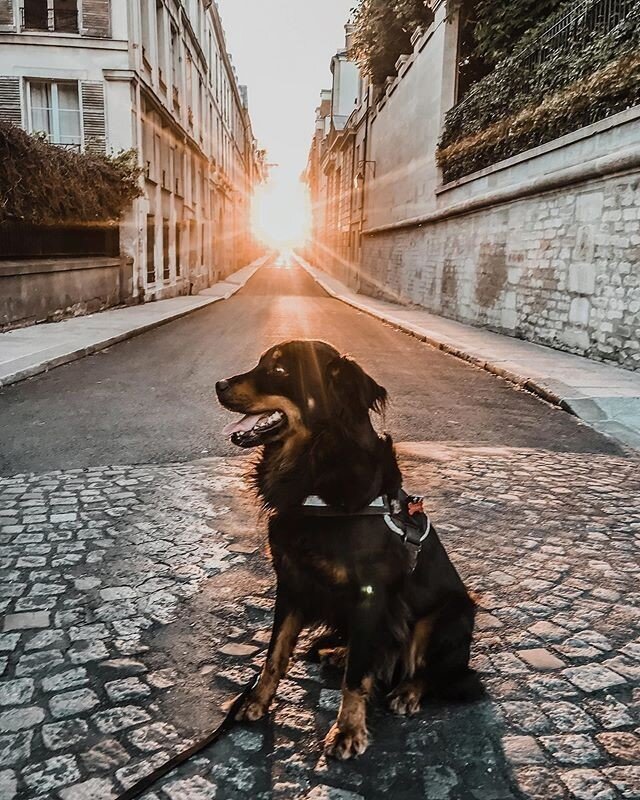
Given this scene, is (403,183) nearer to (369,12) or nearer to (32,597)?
(369,12)

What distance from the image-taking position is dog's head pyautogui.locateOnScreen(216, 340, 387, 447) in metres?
2.42

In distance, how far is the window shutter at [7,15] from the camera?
19547mm

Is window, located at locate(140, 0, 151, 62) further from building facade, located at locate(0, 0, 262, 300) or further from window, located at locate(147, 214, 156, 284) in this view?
window, located at locate(147, 214, 156, 284)

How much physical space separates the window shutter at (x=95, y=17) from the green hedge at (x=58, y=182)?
12.5 ft

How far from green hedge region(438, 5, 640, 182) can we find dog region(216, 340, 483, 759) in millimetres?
10054

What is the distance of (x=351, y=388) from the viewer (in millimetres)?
2408

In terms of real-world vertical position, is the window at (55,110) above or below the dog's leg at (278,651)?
→ above

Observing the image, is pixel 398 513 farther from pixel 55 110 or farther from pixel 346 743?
pixel 55 110

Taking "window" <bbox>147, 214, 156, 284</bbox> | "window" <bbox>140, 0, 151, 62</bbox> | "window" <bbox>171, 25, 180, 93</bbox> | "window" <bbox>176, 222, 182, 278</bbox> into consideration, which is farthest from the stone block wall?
"window" <bbox>171, 25, 180, 93</bbox>

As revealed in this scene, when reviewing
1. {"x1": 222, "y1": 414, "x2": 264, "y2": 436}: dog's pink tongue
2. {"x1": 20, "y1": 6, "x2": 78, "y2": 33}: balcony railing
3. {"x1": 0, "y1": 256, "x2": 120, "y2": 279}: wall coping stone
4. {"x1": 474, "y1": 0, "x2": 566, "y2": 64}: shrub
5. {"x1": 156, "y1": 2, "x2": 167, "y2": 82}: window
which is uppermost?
{"x1": 156, "y1": 2, "x2": 167, "y2": 82}: window

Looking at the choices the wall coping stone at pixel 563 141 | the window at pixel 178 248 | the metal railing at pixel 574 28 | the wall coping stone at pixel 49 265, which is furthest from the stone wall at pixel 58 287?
the metal railing at pixel 574 28

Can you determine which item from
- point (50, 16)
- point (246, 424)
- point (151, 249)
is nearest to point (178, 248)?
point (151, 249)

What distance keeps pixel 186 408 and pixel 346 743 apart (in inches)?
218

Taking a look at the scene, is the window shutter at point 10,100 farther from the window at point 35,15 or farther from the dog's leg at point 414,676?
the dog's leg at point 414,676
